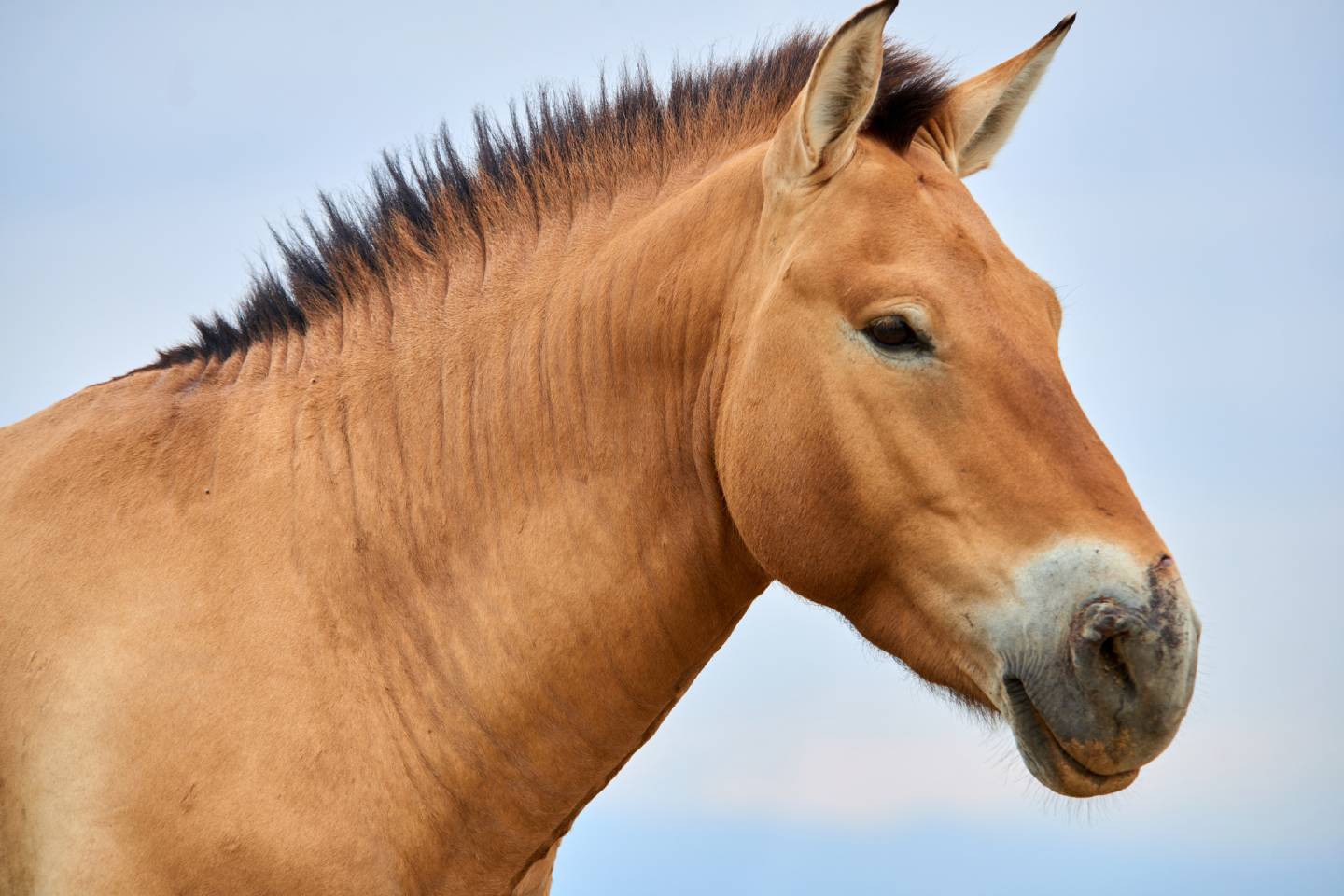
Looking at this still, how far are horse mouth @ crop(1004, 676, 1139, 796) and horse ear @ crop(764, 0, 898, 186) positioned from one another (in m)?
1.69

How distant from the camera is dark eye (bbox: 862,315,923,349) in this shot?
3.73 metres

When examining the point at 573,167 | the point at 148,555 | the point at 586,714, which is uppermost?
the point at 573,167

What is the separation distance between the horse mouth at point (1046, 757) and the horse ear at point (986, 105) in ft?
6.36

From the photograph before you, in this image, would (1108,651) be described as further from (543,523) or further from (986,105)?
(986,105)

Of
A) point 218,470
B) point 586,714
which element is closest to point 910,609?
point 586,714

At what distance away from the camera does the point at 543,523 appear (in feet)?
13.6

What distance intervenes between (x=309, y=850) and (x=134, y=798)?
1.81 feet

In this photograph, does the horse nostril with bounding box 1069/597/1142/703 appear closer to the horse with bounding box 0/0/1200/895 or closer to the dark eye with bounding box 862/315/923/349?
the horse with bounding box 0/0/1200/895

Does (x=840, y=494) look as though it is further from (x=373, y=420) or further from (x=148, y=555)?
(x=148, y=555)

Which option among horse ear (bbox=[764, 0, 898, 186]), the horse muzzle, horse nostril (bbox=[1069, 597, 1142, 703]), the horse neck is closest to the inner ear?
horse ear (bbox=[764, 0, 898, 186])

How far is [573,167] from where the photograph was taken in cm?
457

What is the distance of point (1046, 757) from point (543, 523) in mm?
1694

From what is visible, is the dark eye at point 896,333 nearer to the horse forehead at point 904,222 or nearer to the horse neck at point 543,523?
the horse forehead at point 904,222

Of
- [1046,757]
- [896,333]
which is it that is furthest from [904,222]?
[1046,757]
